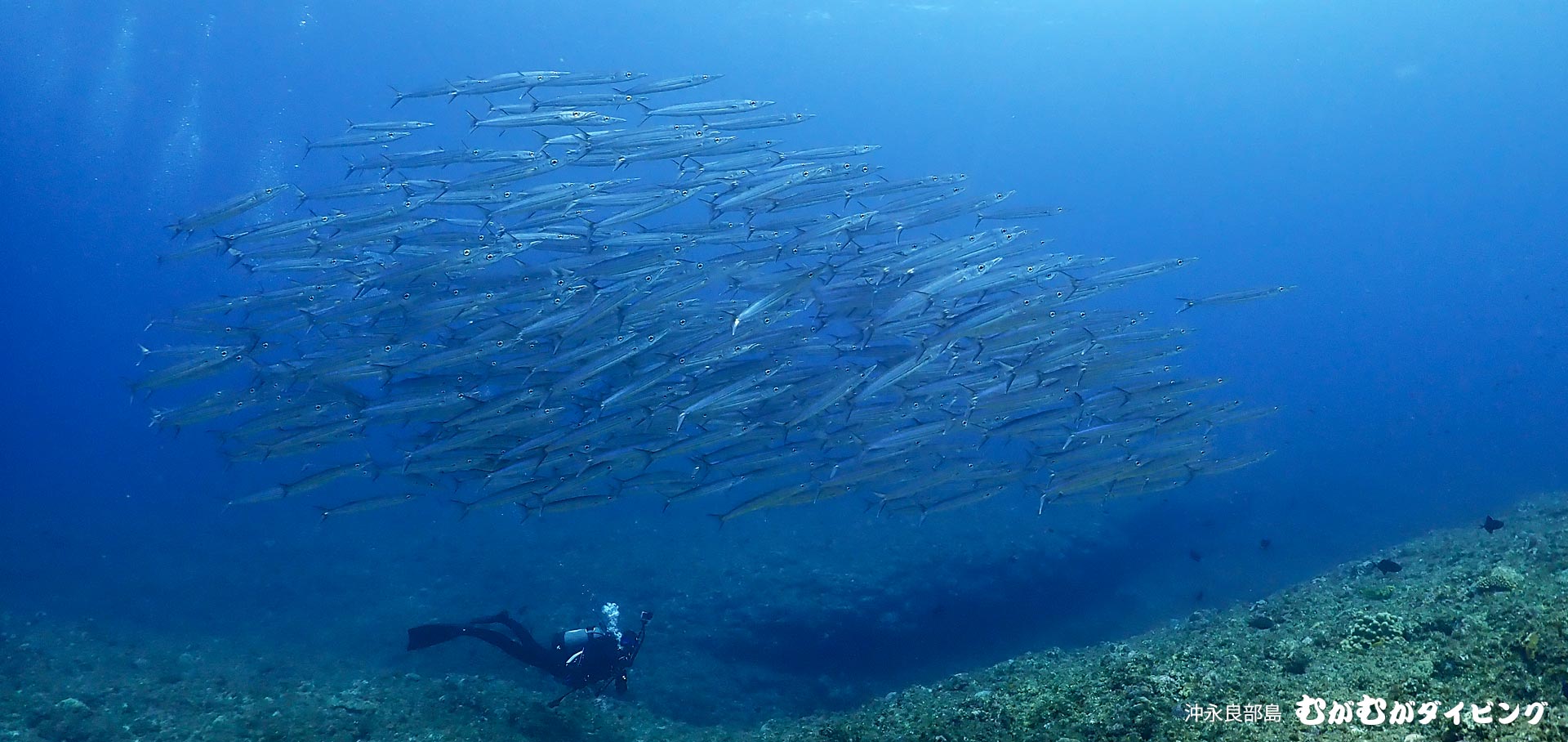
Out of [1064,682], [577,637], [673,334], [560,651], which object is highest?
[673,334]

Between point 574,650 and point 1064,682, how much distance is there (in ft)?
17.4

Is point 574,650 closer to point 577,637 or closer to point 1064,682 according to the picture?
point 577,637

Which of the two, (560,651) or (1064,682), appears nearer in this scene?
(1064,682)

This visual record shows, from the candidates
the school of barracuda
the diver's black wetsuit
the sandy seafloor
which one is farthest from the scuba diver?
the school of barracuda

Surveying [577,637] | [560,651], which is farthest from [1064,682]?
[560,651]

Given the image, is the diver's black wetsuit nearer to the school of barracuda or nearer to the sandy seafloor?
the sandy seafloor

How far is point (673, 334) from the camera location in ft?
26.9

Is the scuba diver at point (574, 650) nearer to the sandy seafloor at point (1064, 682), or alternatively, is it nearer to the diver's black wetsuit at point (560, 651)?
the diver's black wetsuit at point (560, 651)

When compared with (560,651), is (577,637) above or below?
above

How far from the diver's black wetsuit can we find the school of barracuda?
1.49 m

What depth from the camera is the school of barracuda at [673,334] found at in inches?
298

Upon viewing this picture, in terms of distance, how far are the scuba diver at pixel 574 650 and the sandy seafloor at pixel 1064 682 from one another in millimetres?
288

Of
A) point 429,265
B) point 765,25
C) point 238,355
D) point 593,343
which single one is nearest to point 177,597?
point 238,355

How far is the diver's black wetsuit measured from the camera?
728 cm
